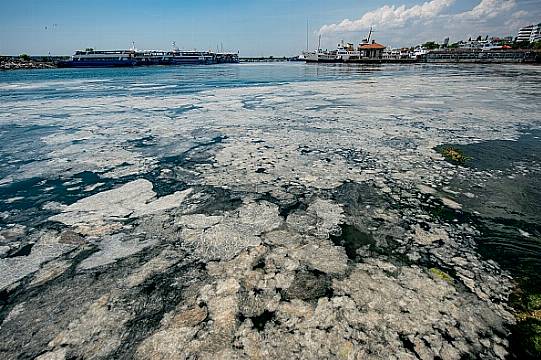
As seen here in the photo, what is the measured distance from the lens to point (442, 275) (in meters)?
1.97

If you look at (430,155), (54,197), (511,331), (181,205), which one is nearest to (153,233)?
(181,205)

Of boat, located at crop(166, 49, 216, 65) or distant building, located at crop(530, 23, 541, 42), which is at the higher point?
distant building, located at crop(530, 23, 541, 42)

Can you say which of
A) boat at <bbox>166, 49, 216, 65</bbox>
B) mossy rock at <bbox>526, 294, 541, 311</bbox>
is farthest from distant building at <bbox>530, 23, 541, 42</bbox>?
mossy rock at <bbox>526, 294, 541, 311</bbox>

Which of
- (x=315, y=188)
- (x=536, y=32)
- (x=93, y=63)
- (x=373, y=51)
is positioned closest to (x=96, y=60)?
(x=93, y=63)

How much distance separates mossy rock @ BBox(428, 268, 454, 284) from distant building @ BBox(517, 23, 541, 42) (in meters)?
143

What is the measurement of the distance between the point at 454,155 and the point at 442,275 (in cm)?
284

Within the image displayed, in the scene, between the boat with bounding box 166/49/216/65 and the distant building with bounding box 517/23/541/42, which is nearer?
the boat with bounding box 166/49/216/65

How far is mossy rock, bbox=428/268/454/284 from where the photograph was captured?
1.92 meters

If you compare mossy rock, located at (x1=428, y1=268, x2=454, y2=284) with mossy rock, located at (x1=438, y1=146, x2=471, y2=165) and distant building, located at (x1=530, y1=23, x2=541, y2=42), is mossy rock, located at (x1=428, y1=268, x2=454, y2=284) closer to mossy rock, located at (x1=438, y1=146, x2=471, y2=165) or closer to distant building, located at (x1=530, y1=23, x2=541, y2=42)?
mossy rock, located at (x1=438, y1=146, x2=471, y2=165)

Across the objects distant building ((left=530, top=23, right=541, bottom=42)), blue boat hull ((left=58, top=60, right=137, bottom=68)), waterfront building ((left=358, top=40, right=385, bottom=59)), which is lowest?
blue boat hull ((left=58, top=60, right=137, bottom=68))

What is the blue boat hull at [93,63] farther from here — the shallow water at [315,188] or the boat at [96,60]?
the shallow water at [315,188]

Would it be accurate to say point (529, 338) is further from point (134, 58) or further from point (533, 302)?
point (134, 58)

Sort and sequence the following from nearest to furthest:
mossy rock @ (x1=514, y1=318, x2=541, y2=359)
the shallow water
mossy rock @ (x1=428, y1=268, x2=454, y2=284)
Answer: mossy rock @ (x1=514, y1=318, x2=541, y2=359) < mossy rock @ (x1=428, y1=268, x2=454, y2=284) < the shallow water

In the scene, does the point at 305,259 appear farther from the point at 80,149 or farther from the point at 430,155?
the point at 80,149
